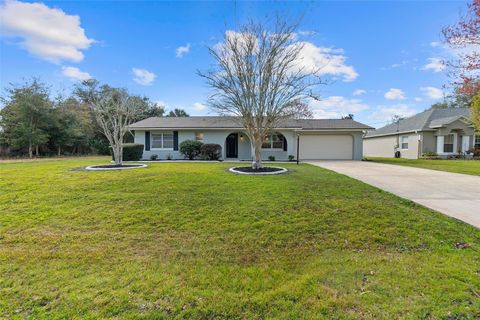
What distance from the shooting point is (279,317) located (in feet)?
7.59

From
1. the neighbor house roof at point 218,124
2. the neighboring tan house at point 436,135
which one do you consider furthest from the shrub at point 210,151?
the neighboring tan house at point 436,135

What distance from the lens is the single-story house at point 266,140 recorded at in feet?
59.0

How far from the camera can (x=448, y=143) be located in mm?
21344

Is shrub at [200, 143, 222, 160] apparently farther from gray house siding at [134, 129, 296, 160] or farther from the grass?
the grass

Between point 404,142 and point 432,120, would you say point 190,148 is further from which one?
point 432,120

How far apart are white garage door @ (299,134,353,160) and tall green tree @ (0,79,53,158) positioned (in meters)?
24.1

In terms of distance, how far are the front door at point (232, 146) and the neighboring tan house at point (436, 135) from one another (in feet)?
57.1

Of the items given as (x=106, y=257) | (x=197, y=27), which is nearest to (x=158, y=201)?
(x=106, y=257)

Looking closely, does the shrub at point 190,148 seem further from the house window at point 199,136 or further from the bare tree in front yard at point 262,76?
the bare tree in front yard at point 262,76

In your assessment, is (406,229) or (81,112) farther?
(81,112)

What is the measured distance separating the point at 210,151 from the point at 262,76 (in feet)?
27.7

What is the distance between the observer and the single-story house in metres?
18.0

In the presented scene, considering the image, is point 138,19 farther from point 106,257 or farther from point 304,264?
point 304,264

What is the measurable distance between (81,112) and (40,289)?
96.2ft
